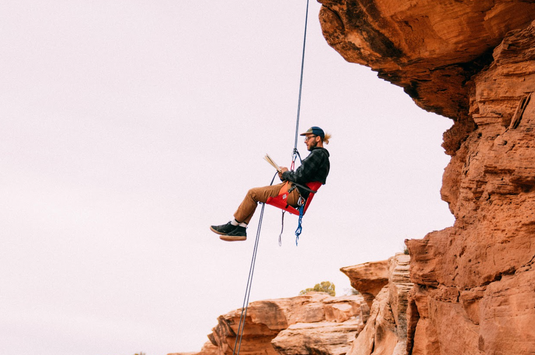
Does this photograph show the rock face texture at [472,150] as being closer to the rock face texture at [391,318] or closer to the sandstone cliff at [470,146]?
the sandstone cliff at [470,146]

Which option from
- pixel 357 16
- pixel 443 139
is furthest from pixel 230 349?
pixel 357 16

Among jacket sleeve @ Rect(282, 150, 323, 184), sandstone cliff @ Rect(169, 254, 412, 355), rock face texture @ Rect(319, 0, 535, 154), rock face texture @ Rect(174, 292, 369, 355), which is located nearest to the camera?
rock face texture @ Rect(319, 0, 535, 154)

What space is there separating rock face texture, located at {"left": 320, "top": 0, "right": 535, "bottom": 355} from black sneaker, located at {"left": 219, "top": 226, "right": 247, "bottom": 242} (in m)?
2.88

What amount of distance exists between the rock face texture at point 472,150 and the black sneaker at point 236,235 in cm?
288

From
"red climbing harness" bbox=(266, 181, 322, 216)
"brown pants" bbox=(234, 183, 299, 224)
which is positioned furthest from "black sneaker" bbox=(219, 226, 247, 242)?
"red climbing harness" bbox=(266, 181, 322, 216)

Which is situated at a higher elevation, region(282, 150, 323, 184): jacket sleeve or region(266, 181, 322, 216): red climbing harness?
region(282, 150, 323, 184): jacket sleeve

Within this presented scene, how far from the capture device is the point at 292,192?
10.2m

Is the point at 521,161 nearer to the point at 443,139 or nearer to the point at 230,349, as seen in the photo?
the point at 443,139

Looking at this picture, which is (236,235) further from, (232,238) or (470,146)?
(470,146)

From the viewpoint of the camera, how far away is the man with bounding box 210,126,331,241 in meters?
10.0

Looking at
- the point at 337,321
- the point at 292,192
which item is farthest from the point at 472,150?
the point at 337,321

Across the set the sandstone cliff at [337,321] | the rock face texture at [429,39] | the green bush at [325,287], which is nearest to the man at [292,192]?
the rock face texture at [429,39]

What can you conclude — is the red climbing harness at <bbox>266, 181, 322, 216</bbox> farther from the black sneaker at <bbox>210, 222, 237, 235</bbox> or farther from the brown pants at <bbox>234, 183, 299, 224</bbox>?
the black sneaker at <bbox>210, 222, 237, 235</bbox>

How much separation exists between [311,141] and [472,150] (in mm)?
2725
